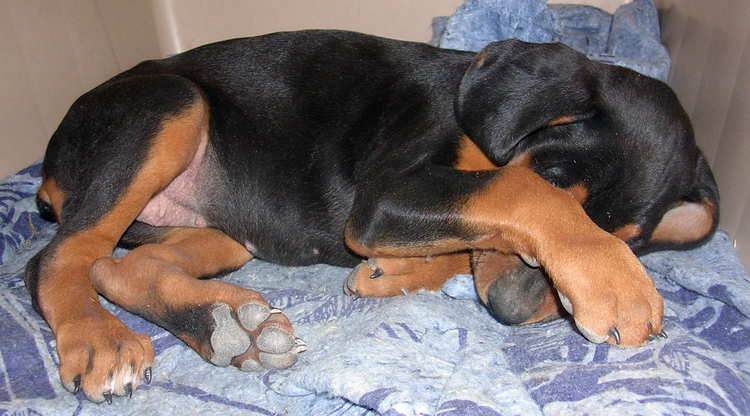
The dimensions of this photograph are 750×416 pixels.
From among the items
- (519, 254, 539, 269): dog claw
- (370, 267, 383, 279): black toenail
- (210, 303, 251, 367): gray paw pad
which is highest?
(519, 254, 539, 269): dog claw

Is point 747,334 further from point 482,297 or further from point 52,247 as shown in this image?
point 52,247

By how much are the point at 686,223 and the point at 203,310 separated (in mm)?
1925

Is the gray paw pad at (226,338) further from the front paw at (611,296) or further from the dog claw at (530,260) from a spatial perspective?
the front paw at (611,296)

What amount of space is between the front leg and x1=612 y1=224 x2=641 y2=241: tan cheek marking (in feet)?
1.13

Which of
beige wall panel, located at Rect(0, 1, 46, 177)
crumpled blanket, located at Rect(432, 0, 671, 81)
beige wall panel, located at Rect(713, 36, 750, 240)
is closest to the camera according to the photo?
beige wall panel, located at Rect(713, 36, 750, 240)

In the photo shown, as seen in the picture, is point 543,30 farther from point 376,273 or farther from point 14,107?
point 14,107

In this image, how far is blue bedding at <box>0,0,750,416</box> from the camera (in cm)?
189

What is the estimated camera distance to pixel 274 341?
7.22 ft

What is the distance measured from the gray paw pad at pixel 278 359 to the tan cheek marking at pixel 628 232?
121 cm

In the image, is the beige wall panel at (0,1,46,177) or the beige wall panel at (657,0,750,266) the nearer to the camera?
the beige wall panel at (657,0,750,266)

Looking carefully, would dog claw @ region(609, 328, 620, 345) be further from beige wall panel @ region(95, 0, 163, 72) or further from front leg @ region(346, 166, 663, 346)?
beige wall panel @ region(95, 0, 163, 72)

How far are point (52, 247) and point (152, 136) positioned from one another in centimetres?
57

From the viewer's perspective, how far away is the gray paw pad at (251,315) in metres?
2.23

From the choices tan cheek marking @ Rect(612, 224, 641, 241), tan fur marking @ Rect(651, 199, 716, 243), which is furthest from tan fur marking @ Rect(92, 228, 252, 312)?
tan fur marking @ Rect(651, 199, 716, 243)
